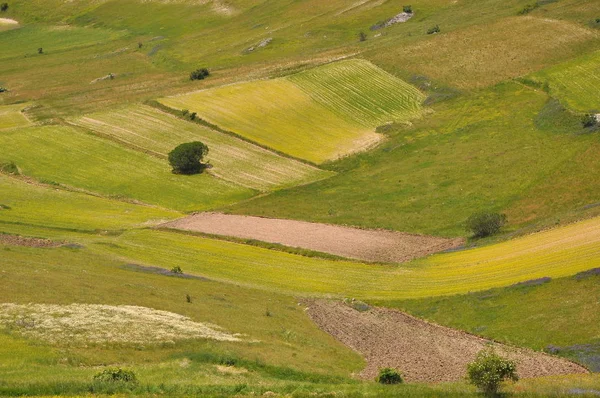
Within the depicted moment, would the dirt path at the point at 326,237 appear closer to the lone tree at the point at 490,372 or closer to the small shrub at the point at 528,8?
the lone tree at the point at 490,372

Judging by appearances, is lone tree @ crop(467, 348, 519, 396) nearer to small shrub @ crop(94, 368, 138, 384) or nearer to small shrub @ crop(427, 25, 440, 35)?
small shrub @ crop(94, 368, 138, 384)

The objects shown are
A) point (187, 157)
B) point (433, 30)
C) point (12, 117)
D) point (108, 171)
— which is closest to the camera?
point (187, 157)

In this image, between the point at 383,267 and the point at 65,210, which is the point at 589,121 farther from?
the point at 65,210

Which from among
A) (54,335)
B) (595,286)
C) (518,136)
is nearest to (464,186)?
(518,136)

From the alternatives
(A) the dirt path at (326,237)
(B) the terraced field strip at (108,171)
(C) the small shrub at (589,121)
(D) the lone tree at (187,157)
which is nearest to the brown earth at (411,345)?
(A) the dirt path at (326,237)

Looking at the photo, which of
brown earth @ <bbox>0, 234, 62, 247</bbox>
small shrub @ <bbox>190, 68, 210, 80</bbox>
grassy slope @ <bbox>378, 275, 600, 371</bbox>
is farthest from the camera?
small shrub @ <bbox>190, 68, 210, 80</bbox>

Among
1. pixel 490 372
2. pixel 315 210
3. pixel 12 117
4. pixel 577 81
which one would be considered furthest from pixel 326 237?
pixel 577 81

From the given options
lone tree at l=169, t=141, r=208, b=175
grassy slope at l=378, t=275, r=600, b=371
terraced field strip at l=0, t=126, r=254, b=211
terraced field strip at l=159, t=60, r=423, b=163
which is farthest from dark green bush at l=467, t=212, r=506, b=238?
lone tree at l=169, t=141, r=208, b=175
